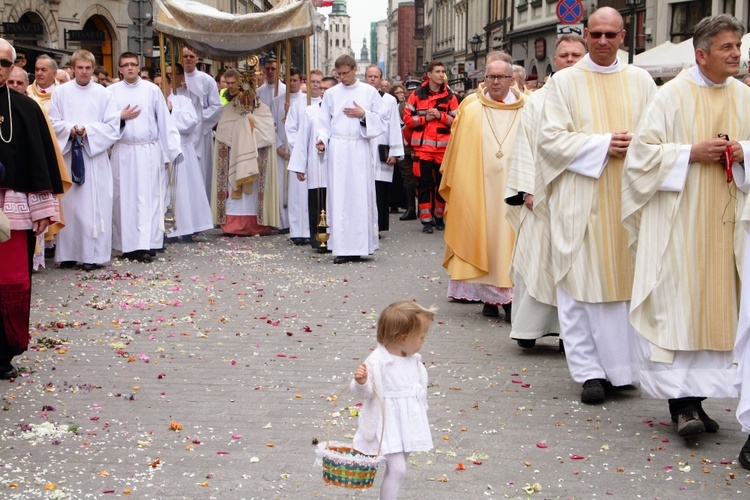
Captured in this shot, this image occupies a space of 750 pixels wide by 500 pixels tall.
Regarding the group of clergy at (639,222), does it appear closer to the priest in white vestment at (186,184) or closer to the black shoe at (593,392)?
the black shoe at (593,392)

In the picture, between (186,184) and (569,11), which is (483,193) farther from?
(569,11)

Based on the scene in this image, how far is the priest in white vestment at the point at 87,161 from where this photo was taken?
12094 mm

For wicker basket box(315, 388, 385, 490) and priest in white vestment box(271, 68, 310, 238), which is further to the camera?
priest in white vestment box(271, 68, 310, 238)

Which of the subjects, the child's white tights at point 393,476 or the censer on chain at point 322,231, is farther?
the censer on chain at point 322,231

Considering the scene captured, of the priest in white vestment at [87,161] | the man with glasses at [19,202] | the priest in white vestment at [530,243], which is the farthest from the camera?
the priest in white vestment at [87,161]

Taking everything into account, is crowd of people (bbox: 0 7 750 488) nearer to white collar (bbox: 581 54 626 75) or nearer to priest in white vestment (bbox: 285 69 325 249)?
white collar (bbox: 581 54 626 75)

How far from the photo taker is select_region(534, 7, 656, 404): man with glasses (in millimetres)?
6551

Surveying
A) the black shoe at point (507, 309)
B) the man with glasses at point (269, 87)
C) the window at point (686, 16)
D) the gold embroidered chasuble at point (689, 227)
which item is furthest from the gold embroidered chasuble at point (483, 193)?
the window at point (686, 16)

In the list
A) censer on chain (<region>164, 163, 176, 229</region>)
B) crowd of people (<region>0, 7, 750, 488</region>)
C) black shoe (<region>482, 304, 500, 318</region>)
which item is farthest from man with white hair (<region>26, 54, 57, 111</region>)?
black shoe (<region>482, 304, 500, 318</region>)

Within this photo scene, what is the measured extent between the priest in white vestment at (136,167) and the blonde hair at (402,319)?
8.78 metres

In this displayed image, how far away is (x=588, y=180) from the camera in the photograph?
6578 millimetres

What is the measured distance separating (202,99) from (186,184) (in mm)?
1337

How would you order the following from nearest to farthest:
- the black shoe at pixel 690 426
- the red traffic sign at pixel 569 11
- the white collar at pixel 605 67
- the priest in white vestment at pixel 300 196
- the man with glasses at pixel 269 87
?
the black shoe at pixel 690 426 → the white collar at pixel 605 67 → the priest in white vestment at pixel 300 196 → the man with glasses at pixel 269 87 → the red traffic sign at pixel 569 11

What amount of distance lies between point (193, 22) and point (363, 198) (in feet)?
12.6
